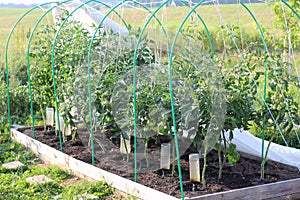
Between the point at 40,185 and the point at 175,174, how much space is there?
129cm

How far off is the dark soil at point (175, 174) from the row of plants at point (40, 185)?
10.0 inches

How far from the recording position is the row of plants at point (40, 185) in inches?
183

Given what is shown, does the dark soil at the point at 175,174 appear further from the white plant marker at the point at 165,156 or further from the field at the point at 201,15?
the field at the point at 201,15

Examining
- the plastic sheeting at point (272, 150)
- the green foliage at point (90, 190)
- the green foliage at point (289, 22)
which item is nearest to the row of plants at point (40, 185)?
the green foliage at point (90, 190)

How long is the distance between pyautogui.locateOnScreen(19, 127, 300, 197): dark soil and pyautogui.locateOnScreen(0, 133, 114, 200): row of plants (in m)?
0.25

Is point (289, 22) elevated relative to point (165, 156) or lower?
elevated

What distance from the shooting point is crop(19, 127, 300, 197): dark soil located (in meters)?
4.39

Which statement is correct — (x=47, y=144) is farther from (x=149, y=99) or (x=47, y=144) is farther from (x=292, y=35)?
(x=292, y=35)

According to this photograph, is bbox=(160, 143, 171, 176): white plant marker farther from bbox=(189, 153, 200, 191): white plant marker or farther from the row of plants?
the row of plants

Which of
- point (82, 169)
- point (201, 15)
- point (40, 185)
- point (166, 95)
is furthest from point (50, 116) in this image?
point (201, 15)

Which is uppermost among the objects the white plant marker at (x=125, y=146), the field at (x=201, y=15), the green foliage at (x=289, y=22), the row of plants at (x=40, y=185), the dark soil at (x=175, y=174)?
the green foliage at (x=289, y=22)

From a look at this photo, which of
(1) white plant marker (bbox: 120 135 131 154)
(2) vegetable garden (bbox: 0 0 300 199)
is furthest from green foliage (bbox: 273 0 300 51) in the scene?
(1) white plant marker (bbox: 120 135 131 154)

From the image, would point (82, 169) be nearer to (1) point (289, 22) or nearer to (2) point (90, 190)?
(2) point (90, 190)

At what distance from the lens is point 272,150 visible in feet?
17.3
